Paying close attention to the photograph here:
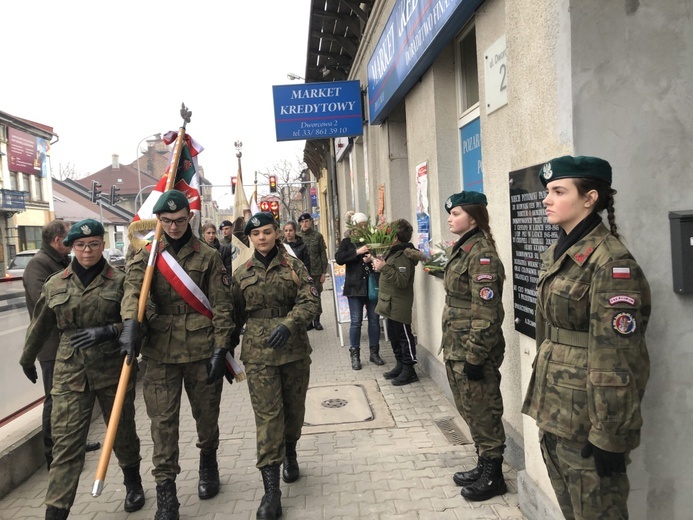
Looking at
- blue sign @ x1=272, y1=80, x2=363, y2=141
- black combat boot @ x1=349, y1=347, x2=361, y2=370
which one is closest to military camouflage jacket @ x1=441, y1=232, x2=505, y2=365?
black combat boot @ x1=349, y1=347, x2=361, y2=370

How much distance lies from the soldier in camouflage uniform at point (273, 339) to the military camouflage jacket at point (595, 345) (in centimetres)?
177

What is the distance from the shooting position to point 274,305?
3.63 metres

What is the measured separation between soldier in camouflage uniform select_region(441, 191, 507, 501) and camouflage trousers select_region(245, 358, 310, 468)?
1084 millimetres

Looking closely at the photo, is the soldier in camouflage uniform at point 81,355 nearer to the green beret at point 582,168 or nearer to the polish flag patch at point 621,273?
the green beret at point 582,168

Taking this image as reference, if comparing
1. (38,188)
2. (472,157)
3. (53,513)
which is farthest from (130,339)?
(38,188)

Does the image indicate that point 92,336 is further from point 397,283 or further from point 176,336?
point 397,283

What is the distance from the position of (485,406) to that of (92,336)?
2565 millimetres

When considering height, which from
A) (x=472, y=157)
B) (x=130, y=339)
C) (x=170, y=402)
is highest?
(x=472, y=157)

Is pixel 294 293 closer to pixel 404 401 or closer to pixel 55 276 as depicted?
pixel 55 276

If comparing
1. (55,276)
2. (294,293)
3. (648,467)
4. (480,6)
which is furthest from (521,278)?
(55,276)

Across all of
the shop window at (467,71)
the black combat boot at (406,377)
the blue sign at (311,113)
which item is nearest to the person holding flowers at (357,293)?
the black combat boot at (406,377)

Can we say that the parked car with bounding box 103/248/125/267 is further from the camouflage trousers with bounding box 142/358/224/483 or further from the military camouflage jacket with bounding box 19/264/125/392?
the camouflage trousers with bounding box 142/358/224/483

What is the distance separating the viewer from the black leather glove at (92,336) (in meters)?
3.31

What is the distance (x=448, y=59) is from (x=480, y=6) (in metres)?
1.25
